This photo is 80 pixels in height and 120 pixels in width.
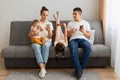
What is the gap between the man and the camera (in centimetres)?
331

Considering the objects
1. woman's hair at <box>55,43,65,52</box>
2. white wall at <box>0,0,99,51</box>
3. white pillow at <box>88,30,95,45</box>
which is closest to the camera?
woman's hair at <box>55,43,65,52</box>

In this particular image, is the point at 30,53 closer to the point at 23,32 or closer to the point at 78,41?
the point at 23,32

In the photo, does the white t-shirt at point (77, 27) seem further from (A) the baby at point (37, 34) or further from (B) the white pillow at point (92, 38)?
(A) the baby at point (37, 34)

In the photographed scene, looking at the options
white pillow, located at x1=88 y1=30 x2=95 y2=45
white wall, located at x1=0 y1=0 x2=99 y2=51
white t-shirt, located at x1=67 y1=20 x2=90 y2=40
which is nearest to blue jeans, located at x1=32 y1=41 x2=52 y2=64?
white t-shirt, located at x1=67 y1=20 x2=90 y2=40

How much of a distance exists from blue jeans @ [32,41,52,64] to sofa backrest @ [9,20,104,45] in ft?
1.90

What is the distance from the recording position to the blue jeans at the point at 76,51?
3307 mm

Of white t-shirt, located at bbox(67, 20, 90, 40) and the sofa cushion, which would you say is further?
white t-shirt, located at bbox(67, 20, 90, 40)

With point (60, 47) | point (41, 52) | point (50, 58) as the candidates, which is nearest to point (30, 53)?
point (41, 52)

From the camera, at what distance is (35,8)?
14.3 feet

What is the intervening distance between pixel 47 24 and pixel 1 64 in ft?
3.57

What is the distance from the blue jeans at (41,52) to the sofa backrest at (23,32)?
58 centimetres

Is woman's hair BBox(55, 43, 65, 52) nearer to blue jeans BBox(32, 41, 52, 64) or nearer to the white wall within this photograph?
blue jeans BBox(32, 41, 52, 64)

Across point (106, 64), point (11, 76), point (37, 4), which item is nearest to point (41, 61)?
point (11, 76)

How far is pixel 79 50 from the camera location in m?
3.49
